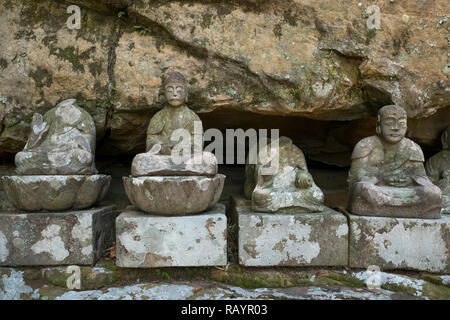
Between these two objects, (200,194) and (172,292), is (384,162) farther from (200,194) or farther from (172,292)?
(172,292)

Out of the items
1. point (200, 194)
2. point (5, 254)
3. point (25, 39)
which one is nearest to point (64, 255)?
point (5, 254)

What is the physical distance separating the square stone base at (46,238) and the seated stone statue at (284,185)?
1.55 metres

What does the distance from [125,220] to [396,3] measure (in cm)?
347

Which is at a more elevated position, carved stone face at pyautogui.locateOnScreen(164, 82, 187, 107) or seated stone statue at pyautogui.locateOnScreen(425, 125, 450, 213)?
carved stone face at pyautogui.locateOnScreen(164, 82, 187, 107)

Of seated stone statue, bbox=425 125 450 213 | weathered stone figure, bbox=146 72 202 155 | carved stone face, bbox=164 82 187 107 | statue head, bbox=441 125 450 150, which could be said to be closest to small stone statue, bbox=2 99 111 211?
weathered stone figure, bbox=146 72 202 155

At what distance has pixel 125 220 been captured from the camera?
Result: 9.43 feet

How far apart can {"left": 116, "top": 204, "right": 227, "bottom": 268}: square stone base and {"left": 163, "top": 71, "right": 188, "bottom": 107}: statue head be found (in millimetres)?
1179

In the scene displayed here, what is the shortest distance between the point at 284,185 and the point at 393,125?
1.21 metres

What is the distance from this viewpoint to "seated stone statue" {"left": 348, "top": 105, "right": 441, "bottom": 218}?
3.02 meters

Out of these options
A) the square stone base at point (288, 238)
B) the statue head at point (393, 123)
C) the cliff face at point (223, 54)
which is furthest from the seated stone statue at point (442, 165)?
the square stone base at point (288, 238)

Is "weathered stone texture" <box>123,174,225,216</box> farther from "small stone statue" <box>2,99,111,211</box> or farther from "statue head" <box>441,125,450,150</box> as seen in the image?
"statue head" <box>441,125,450,150</box>

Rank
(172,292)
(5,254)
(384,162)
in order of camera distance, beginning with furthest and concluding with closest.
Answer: (384,162) < (5,254) < (172,292)

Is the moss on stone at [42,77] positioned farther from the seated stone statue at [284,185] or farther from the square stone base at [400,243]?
the square stone base at [400,243]

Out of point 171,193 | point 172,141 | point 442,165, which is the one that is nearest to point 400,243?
point 442,165
